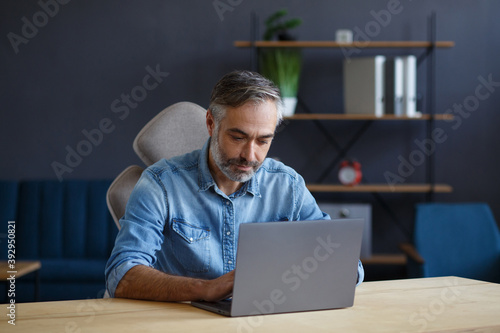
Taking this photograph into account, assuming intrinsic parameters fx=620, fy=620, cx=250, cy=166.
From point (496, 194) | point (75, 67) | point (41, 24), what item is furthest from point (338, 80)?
point (41, 24)

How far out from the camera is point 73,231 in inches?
157

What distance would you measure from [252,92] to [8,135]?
10.2 feet

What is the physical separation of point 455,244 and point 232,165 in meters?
1.92

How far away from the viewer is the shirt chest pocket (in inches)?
67.4

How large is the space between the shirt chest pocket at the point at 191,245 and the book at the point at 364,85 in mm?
2293

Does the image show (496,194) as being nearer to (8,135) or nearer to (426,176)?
(426,176)

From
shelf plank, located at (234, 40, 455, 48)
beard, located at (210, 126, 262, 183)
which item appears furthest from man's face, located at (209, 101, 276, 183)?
shelf plank, located at (234, 40, 455, 48)

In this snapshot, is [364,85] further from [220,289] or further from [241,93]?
[220,289]
